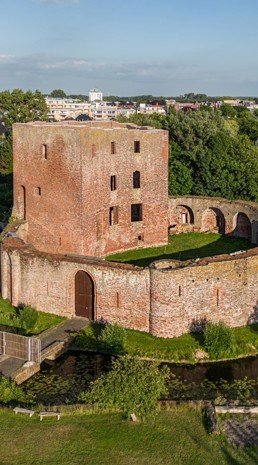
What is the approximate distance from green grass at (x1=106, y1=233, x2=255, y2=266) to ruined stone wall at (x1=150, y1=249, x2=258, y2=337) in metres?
7.75

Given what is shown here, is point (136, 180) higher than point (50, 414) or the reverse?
higher

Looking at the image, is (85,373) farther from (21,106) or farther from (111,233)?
(21,106)

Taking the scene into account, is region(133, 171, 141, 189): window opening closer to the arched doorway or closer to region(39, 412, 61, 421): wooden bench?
the arched doorway

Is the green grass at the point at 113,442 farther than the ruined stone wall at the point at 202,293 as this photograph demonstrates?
No

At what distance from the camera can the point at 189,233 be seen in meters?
41.1

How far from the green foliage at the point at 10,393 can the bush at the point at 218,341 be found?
761 cm

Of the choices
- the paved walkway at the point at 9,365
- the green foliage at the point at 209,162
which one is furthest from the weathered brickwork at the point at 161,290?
the green foliage at the point at 209,162

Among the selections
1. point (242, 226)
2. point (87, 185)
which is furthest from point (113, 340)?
point (242, 226)

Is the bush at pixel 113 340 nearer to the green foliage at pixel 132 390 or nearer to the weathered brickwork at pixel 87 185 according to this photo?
the green foliage at pixel 132 390

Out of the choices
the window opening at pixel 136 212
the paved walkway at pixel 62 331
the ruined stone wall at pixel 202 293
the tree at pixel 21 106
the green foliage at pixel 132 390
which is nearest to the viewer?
the green foliage at pixel 132 390

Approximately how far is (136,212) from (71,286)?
10.6 m

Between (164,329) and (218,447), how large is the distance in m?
8.42

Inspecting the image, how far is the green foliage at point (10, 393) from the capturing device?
64.5 ft

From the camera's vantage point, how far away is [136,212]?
36062 millimetres
